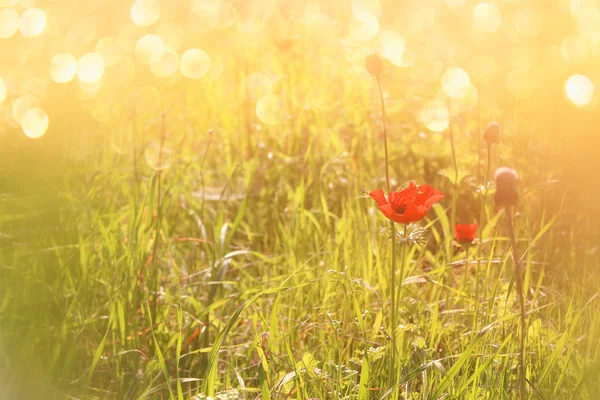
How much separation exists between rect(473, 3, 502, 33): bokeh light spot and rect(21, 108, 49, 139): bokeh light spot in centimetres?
337

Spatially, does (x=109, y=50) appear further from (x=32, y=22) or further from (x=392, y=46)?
(x=392, y=46)

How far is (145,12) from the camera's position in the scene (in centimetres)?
646

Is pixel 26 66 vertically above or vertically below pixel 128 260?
above

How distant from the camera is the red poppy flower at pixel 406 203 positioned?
1.54 metres

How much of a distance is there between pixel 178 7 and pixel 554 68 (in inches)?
151

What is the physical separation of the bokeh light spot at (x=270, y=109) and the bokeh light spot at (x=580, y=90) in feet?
5.01

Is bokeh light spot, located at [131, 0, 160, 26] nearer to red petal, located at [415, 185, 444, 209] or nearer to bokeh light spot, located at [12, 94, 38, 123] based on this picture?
bokeh light spot, located at [12, 94, 38, 123]

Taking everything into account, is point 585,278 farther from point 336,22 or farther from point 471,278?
point 336,22

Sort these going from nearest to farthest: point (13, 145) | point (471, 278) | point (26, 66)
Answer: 1. point (471, 278)
2. point (13, 145)
3. point (26, 66)

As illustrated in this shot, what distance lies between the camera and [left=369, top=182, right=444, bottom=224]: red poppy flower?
1541 millimetres

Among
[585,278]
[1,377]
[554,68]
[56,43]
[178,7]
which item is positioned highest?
[178,7]

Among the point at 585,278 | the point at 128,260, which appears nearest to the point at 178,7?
the point at 128,260

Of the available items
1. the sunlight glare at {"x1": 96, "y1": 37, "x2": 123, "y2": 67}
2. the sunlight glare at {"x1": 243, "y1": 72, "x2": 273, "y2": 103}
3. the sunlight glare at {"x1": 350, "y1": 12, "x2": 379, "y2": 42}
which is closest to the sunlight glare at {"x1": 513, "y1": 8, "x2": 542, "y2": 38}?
the sunlight glare at {"x1": 350, "y1": 12, "x2": 379, "y2": 42}

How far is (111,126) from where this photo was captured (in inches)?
151
